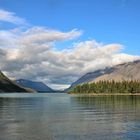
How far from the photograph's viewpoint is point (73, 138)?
5647 cm

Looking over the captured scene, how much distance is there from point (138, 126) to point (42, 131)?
19832 mm

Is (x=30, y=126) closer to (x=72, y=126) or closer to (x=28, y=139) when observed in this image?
(x=72, y=126)

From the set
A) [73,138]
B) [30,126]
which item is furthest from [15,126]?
[73,138]

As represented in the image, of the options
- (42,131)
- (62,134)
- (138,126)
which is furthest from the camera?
(138,126)

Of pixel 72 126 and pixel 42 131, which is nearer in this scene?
pixel 42 131

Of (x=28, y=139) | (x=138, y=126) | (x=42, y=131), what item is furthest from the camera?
(x=138, y=126)

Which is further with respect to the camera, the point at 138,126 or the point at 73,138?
the point at 138,126

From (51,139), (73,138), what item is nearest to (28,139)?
(51,139)

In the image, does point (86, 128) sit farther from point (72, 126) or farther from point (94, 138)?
point (94, 138)

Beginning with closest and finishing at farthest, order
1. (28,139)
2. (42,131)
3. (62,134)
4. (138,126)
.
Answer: (28,139) → (62,134) → (42,131) → (138,126)

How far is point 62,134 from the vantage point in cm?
6097

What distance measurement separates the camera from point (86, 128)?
6875cm

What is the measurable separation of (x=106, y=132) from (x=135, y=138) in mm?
7845

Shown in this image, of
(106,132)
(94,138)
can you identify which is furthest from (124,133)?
(94,138)
